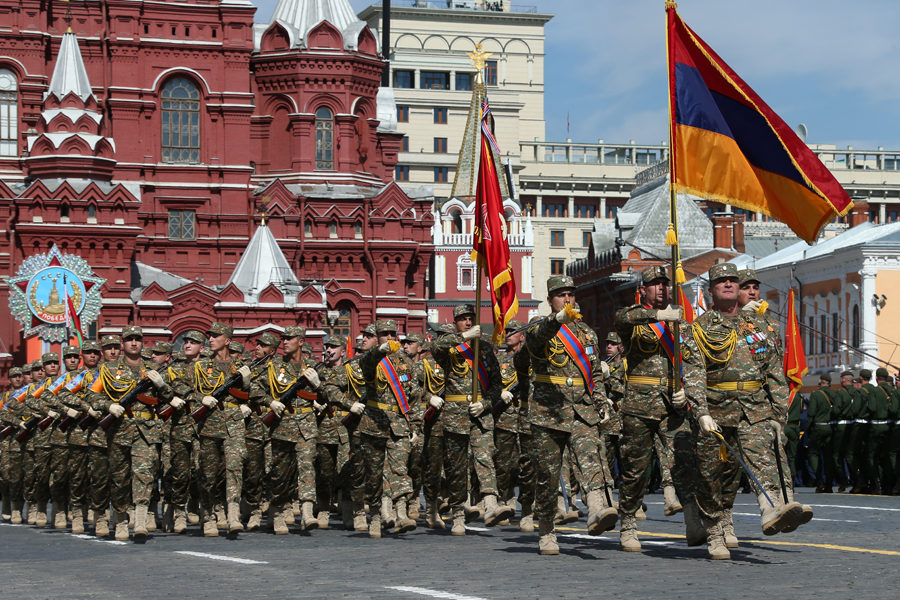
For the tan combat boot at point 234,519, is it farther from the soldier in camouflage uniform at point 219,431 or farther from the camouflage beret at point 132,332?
the camouflage beret at point 132,332

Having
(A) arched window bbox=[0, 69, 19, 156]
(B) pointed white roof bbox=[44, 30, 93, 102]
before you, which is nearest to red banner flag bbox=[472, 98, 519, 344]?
(B) pointed white roof bbox=[44, 30, 93, 102]

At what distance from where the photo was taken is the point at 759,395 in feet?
35.4

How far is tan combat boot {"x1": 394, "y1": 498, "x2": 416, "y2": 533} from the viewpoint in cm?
1388

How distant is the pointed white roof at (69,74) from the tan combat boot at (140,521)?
3997 cm

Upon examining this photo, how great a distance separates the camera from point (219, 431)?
14.7 metres

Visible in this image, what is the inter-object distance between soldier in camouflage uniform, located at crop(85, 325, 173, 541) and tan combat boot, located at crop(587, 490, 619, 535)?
5.27m

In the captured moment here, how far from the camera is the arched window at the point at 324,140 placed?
58.4 metres

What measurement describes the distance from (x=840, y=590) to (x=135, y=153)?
159 feet

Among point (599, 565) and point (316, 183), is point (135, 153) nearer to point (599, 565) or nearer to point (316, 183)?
point (316, 183)

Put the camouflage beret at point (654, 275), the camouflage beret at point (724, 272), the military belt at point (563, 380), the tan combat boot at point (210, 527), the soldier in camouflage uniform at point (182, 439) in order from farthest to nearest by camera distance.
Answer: the soldier in camouflage uniform at point (182, 439) < the tan combat boot at point (210, 527) < the camouflage beret at point (654, 275) < the military belt at point (563, 380) < the camouflage beret at point (724, 272)

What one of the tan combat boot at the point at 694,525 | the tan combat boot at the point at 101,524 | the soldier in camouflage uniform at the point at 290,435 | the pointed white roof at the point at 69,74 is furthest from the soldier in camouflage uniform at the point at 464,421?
the pointed white roof at the point at 69,74

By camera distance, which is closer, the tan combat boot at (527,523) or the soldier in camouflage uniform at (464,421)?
the soldier in camouflage uniform at (464,421)

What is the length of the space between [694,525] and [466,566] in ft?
6.20

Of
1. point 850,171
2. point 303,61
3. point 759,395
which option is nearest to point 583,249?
point 850,171
